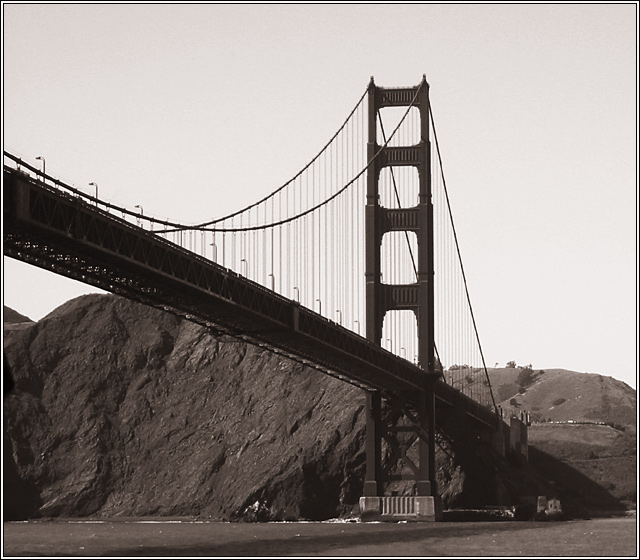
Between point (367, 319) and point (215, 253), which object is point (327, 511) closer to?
point (367, 319)

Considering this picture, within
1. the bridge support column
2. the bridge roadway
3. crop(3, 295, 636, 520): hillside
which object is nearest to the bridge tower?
the bridge support column

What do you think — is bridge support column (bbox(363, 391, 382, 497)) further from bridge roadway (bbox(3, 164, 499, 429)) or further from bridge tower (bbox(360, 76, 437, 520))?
bridge roadway (bbox(3, 164, 499, 429))

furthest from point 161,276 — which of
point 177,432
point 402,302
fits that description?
point 177,432

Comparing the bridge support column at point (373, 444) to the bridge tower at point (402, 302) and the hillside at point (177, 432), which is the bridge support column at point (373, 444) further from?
the hillside at point (177, 432)

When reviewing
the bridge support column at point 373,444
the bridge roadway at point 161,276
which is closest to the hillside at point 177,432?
the bridge support column at point 373,444

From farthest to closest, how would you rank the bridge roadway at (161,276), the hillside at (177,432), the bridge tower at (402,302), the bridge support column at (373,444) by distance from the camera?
the hillside at (177,432), the bridge support column at (373,444), the bridge tower at (402,302), the bridge roadway at (161,276)

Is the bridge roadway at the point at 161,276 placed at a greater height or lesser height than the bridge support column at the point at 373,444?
greater

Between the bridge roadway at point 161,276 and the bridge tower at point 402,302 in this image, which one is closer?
the bridge roadway at point 161,276

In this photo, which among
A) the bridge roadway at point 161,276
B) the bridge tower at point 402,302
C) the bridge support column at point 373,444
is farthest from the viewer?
the bridge support column at point 373,444
